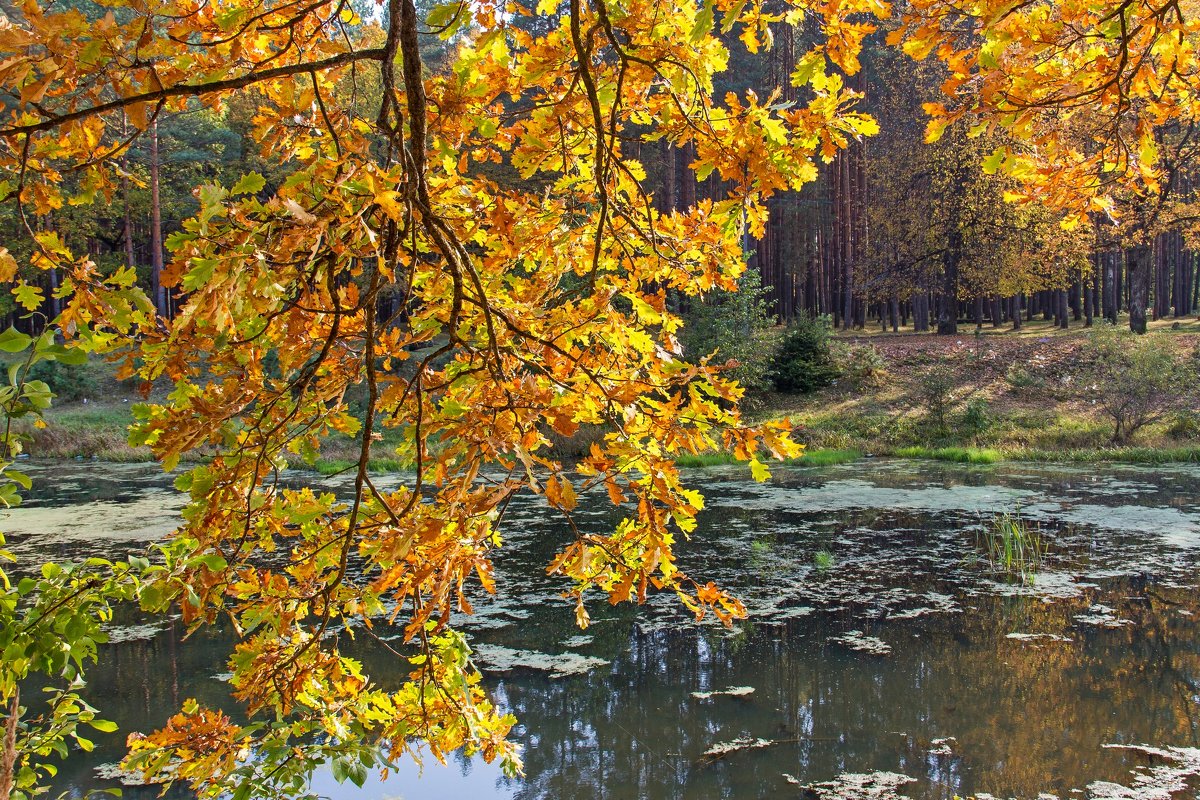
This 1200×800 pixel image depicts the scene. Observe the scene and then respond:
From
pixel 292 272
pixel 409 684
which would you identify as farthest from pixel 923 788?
pixel 292 272

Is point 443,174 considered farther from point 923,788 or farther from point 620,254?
point 923,788

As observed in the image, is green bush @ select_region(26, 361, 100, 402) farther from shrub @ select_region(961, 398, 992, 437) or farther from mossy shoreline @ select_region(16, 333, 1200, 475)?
shrub @ select_region(961, 398, 992, 437)

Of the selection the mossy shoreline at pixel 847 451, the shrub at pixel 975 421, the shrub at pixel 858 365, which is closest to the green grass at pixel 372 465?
the mossy shoreline at pixel 847 451

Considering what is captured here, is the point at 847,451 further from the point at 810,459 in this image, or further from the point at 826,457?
Result: the point at 810,459

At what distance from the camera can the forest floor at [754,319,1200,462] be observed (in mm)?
13375

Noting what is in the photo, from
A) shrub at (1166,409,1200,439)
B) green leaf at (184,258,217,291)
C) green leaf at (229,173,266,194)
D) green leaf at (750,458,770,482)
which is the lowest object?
shrub at (1166,409,1200,439)

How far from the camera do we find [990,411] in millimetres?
14984

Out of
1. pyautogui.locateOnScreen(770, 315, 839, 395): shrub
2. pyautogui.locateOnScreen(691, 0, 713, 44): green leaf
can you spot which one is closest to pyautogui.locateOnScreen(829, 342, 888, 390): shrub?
pyautogui.locateOnScreen(770, 315, 839, 395): shrub

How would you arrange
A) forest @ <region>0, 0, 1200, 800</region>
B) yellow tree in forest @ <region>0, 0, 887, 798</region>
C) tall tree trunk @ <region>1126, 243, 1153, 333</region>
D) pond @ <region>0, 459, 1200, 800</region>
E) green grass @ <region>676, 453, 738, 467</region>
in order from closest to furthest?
yellow tree in forest @ <region>0, 0, 887, 798</region>
forest @ <region>0, 0, 1200, 800</region>
pond @ <region>0, 459, 1200, 800</region>
green grass @ <region>676, 453, 738, 467</region>
tall tree trunk @ <region>1126, 243, 1153, 333</region>

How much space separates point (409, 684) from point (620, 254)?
113 centimetres

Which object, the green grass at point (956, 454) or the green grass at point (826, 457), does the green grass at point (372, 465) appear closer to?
the green grass at point (826, 457)

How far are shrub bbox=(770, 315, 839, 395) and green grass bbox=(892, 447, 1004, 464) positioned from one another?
3370 millimetres

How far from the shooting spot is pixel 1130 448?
13.0 meters

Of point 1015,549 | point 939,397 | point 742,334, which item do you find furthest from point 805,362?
point 1015,549
